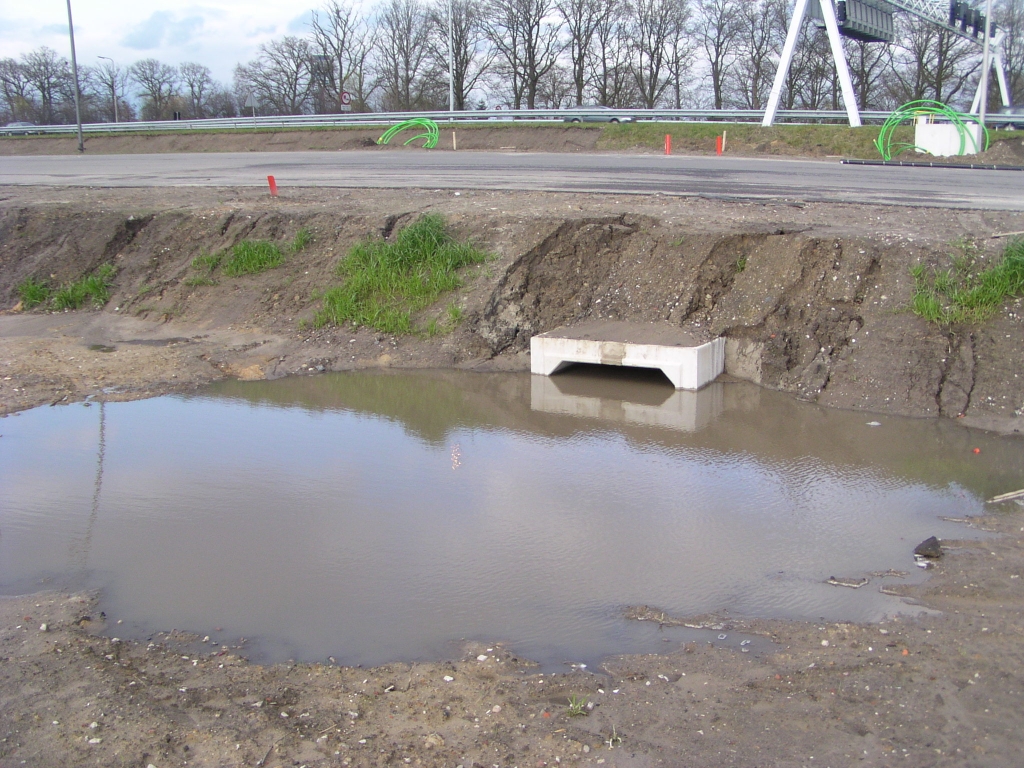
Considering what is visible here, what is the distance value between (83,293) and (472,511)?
9.56 meters

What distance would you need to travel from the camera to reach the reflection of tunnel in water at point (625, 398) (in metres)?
9.16

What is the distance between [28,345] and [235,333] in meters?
2.68

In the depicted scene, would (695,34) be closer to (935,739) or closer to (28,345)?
(28,345)

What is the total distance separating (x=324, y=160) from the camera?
76.3ft

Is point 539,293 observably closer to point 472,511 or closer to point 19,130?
point 472,511

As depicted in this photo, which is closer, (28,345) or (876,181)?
(28,345)

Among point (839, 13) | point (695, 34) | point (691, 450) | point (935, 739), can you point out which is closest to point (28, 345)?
point (691, 450)

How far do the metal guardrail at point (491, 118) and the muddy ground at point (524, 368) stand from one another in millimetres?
18845

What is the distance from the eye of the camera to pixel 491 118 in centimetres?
3491

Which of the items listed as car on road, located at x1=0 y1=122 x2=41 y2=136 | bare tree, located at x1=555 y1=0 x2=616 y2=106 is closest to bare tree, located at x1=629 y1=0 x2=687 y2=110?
bare tree, located at x1=555 y1=0 x2=616 y2=106

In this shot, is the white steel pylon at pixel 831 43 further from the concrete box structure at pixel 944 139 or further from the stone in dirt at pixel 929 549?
the stone in dirt at pixel 929 549

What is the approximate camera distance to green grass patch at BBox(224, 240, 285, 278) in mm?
13047

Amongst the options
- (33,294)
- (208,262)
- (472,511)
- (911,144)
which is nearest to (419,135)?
(911,144)

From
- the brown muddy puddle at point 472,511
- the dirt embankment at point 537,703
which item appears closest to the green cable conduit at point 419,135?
the brown muddy puddle at point 472,511
